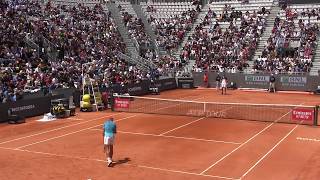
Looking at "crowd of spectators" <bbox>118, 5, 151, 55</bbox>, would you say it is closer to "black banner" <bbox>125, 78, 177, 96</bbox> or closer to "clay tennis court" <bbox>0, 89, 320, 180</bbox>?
"black banner" <bbox>125, 78, 177, 96</bbox>

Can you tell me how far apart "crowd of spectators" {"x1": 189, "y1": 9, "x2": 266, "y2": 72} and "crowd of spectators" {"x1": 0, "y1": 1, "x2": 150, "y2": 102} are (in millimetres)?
8525

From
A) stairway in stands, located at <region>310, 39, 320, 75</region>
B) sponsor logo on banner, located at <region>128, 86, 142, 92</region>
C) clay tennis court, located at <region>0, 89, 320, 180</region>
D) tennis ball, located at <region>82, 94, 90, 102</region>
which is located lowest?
clay tennis court, located at <region>0, 89, 320, 180</region>

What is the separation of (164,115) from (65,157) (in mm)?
11801

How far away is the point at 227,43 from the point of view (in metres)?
54.6

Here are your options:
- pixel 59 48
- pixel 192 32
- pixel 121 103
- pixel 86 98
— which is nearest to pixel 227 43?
pixel 192 32

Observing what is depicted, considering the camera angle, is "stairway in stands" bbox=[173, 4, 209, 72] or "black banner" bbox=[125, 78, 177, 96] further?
"stairway in stands" bbox=[173, 4, 209, 72]

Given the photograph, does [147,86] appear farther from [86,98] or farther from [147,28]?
[147,28]

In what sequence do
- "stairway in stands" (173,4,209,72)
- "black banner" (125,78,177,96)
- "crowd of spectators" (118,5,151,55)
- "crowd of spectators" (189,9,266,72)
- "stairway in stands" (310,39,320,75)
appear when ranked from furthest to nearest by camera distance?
"crowd of spectators" (118,5,151,55)
"stairway in stands" (173,4,209,72)
"crowd of spectators" (189,9,266,72)
"stairway in stands" (310,39,320,75)
"black banner" (125,78,177,96)

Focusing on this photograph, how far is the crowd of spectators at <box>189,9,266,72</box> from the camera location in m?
52.6

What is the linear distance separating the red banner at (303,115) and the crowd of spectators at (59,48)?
1695 cm

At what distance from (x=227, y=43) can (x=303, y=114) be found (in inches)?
1106

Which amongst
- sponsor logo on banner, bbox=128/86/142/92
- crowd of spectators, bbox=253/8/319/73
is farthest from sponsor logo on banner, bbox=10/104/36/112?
crowd of spectators, bbox=253/8/319/73

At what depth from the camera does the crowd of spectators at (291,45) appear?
4918 centimetres

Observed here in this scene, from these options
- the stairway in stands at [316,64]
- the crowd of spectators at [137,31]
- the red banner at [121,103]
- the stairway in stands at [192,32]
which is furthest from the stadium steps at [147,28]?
the red banner at [121,103]
